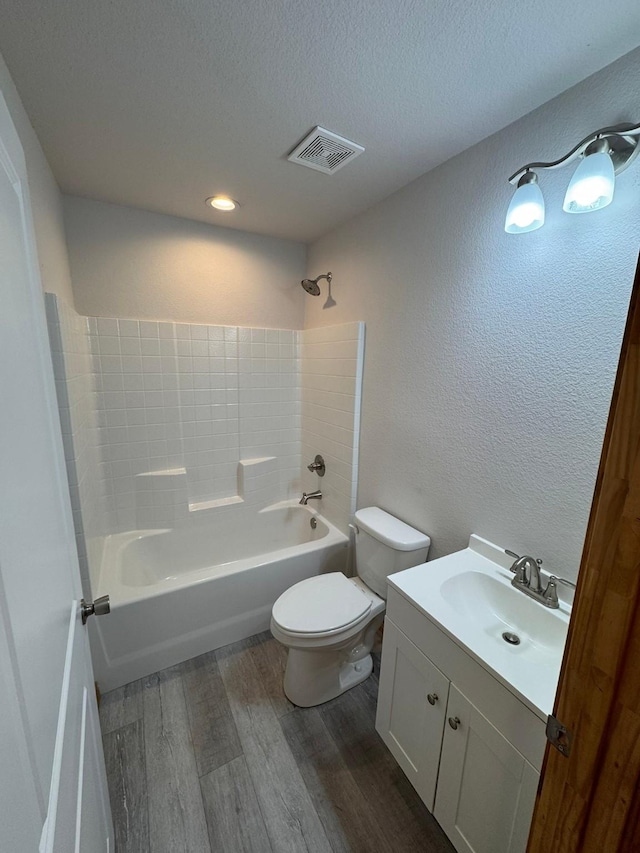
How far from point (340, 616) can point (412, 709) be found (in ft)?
1.34

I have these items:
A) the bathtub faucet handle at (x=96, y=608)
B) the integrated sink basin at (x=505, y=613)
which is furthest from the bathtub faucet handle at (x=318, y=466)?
the bathtub faucet handle at (x=96, y=608)

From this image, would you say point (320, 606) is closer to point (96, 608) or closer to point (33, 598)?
point (96, 608)

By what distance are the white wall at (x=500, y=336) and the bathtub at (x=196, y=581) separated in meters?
0.73

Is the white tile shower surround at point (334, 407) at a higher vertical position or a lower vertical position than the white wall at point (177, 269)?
lower

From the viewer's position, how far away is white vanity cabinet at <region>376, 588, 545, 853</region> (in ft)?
2.71

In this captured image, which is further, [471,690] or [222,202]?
[222,202]

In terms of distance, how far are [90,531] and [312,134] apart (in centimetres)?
196

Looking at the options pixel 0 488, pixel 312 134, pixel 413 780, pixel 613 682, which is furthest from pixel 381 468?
pixel 0 488

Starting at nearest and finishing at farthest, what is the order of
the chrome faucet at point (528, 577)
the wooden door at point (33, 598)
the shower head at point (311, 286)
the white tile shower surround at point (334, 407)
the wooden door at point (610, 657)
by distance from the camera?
the wooden door at point (33, 598)
the wooden door at point (610, 657)
the chrome faucet at point (528, 577)
the white tile shower surround at point (334, 407)
the shower head at point (311, 286)

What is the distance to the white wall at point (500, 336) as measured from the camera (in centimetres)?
97

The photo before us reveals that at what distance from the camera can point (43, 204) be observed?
1.34 metres

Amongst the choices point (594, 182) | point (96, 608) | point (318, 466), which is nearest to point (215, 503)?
point (318, 466)

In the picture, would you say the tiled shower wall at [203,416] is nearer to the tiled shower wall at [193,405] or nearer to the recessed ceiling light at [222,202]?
the tiled shower wall at [193,405]

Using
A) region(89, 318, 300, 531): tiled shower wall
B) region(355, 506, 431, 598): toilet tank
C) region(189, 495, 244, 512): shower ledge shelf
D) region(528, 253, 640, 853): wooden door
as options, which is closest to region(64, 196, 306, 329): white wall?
region(89, 318, 300, 531): tiled shower wall
